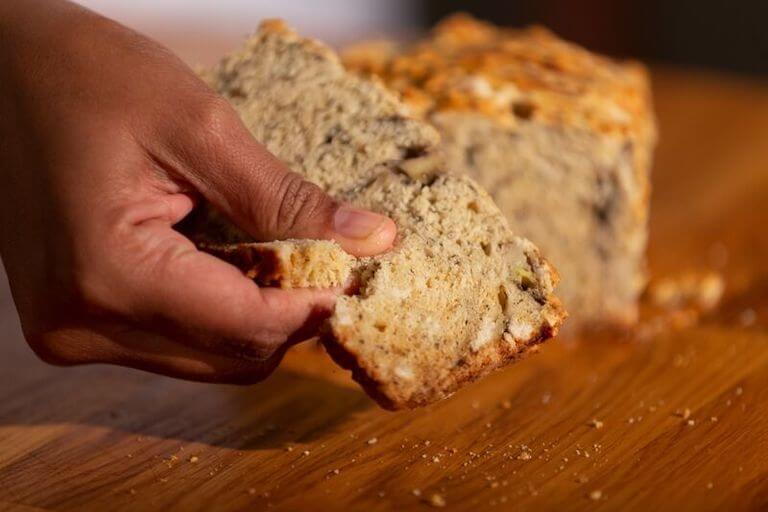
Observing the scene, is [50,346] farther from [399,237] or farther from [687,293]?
[687,293]

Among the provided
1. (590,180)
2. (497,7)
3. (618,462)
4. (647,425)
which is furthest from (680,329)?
(497,7)

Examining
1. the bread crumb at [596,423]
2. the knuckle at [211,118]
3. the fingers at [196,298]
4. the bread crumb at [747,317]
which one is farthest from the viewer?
the bread crumb at [747,317]

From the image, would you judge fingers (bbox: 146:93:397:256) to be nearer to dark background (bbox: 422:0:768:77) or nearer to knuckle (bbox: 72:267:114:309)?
knuckle (bbox: 72:267:114:309)

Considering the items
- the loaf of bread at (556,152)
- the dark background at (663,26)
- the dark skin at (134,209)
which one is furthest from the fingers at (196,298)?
the dark background at (663,26)

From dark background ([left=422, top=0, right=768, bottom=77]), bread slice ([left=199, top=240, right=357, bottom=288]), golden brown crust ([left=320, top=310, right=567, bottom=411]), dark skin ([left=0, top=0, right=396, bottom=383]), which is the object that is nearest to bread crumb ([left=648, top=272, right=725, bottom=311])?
golden brown crust ([left=320, top=310, right=567, bottom=411])

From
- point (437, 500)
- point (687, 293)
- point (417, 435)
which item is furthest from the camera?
point (687, 293)

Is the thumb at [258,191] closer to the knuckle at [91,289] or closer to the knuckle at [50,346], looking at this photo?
the knuckle at [91,289]

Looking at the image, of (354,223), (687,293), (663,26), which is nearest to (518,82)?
(687,293)

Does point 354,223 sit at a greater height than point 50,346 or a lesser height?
greater
